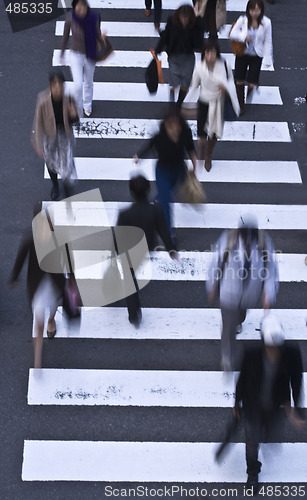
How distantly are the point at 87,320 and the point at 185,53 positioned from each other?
A: 3909mm

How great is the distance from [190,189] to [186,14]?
228 cm

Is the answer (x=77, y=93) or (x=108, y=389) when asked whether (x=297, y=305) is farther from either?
(x=77, y=93)

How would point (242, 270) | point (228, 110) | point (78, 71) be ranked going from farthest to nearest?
1. point (78, 71)
2. point (228, 110)
3. point (242, 270)

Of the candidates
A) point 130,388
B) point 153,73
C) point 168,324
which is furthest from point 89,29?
point 130,388

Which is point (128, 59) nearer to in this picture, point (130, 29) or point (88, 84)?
point (130, 29)

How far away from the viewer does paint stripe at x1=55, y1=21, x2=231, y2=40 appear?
42.7 ft

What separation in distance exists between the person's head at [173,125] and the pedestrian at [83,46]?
246cm

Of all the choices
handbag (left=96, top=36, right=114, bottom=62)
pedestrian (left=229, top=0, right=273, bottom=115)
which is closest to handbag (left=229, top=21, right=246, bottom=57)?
pedestrian (left=229, top=0, right=273, bottom=115)

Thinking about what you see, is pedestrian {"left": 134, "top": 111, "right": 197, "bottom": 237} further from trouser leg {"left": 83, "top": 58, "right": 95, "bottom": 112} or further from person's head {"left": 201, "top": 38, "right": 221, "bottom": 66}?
trouser leg {"left": 83, "top": 58, "right": 95, "bottom": 112}

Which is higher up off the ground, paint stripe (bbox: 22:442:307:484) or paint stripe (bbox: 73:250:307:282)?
paint stripe (bbox: 73:250:307:282)

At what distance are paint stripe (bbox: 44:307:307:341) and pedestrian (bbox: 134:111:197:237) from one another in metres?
1.35

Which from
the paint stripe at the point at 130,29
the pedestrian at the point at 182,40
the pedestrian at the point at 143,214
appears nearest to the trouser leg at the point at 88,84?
the pedestrian at the point at 182,40

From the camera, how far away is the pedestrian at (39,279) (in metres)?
→ 7.50

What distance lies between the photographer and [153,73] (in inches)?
424
